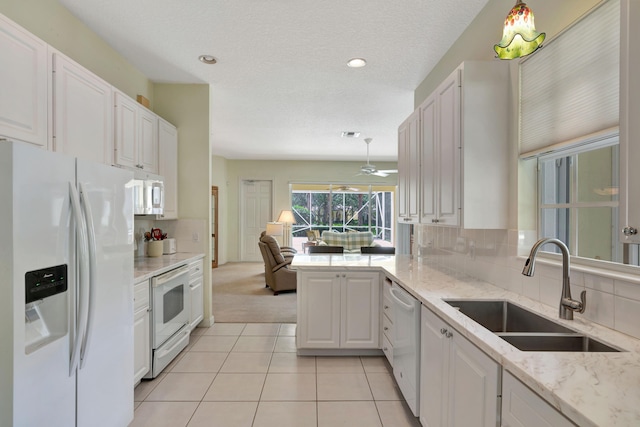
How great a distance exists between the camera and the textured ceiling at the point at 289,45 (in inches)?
88.7

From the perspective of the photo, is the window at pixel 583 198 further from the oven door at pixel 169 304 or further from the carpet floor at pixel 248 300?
the carpet floor at pixel 248 300

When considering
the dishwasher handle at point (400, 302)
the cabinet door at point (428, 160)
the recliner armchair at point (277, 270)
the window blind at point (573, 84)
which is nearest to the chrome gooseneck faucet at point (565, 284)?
the window blind at point (573, 84)

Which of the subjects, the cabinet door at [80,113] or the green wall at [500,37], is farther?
the cabinet door at [80,113]

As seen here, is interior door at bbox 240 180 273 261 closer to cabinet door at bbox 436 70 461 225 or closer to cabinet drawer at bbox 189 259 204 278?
cabinet drawer at bbox 189 259 204 278

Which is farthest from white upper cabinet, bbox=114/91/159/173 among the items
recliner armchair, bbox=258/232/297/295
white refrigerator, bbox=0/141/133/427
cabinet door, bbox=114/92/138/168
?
recliner armchair, bbox=258/232/297/295

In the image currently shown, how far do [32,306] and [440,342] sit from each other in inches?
71.2

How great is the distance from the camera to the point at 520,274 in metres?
1.85

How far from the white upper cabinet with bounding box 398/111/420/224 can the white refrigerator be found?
7.28ft

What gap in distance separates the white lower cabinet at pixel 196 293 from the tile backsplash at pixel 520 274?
2.43m

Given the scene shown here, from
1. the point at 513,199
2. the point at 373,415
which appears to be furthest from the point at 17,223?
the point at 513,199

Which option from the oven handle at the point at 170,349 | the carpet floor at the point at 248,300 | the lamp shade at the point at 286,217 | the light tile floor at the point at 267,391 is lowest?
the light tile floor at the point at 267,391

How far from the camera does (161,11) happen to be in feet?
7.52

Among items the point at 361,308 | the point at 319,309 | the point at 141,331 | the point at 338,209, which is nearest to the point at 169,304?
the point at 141,331

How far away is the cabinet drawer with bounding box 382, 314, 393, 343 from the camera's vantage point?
2.57 meters
